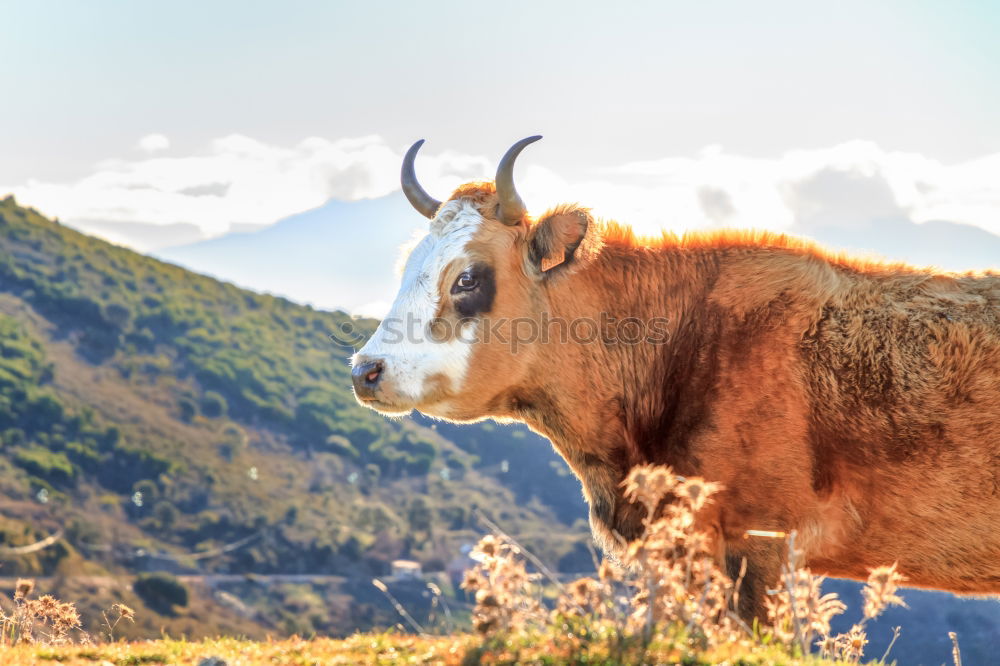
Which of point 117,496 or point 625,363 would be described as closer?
point 625,363

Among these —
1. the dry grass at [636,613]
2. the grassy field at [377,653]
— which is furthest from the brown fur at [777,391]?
the grassy field at [377,653]

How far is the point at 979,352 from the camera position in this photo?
6.47 meters

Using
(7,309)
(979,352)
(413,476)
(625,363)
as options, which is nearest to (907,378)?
(979,352)

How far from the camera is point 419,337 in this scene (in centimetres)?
735

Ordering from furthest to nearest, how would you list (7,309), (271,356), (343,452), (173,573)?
(271,356) → (7,309) → (343,452) → (173,573)

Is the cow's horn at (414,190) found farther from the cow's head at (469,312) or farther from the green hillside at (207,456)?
the green hillside at (207,456)

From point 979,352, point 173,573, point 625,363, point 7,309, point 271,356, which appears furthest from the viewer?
point 271,356

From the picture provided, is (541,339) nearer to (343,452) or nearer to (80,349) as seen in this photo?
(343,452)

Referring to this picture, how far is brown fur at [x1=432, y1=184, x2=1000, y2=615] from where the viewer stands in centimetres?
644

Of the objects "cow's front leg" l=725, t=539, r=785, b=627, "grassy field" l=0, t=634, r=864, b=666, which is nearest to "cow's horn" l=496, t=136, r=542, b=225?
"cow's front leg" l=725, t=539, r=785, b=627

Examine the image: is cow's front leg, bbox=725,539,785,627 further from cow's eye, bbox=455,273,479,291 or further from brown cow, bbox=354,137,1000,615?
cow's eye, bbox=455,273,479,291

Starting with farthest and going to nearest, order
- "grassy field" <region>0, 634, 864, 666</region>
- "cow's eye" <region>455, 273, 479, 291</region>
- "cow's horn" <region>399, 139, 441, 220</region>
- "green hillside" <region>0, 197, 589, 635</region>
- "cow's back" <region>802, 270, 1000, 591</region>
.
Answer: "green hillside" <region>0, 197, 589, 635</region>
"cow's horn" <region>399, 139, 441, 220</region>
"cow's eye" <region>455, 273, 479, 291</region>
"cow's back" <region>802, 270, 1000, 591</region>
"grassy field" <region>0, 634, 864, 666</region>

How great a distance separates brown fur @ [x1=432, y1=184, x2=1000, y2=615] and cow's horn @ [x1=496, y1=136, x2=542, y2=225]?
Answer: 0.36 ft

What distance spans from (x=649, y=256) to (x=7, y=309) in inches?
4790
